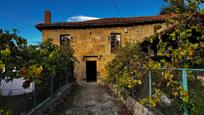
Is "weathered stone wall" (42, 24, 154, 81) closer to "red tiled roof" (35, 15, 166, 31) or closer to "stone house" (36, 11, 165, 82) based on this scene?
"stone house" (36, 11, 165, 82)

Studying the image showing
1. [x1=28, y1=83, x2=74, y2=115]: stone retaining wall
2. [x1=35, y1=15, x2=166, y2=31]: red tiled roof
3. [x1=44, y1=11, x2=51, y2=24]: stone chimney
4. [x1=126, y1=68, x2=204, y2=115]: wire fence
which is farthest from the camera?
[x1=44, y1=11, x2=51, y2=24]: stone chimney

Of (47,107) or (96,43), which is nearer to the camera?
(47,107)

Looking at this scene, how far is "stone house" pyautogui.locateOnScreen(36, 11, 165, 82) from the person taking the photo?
26094 mm

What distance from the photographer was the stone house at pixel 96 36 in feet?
85.6

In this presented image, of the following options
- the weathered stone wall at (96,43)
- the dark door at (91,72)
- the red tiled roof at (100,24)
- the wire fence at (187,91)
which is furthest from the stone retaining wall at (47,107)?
the dark door at (91,72)

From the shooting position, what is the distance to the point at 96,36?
2653cm

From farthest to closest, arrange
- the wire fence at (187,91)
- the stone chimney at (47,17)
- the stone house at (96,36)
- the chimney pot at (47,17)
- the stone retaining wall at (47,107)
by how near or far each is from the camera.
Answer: the chimney pot at (47,17) → the stone chimney at (47,17) → the stone house at (96,36) → the stone retaining wall at (47,107) → the wire fence at (187,91)

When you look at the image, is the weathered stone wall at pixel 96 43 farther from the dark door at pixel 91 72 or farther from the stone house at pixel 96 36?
the dark door at pixel 91 72

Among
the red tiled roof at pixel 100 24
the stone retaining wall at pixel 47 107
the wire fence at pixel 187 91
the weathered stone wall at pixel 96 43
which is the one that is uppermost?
the red tiled roof at pixel 100 24

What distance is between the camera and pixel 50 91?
39.0 feet

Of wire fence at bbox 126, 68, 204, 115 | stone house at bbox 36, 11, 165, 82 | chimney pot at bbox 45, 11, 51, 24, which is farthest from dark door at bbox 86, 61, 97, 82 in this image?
wire fence at bbox 126, 68, 204, 115

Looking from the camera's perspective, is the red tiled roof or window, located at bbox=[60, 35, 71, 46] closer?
the red tiled roof

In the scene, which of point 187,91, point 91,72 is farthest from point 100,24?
point 187,91

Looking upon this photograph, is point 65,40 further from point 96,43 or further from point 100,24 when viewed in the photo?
point 100,24
